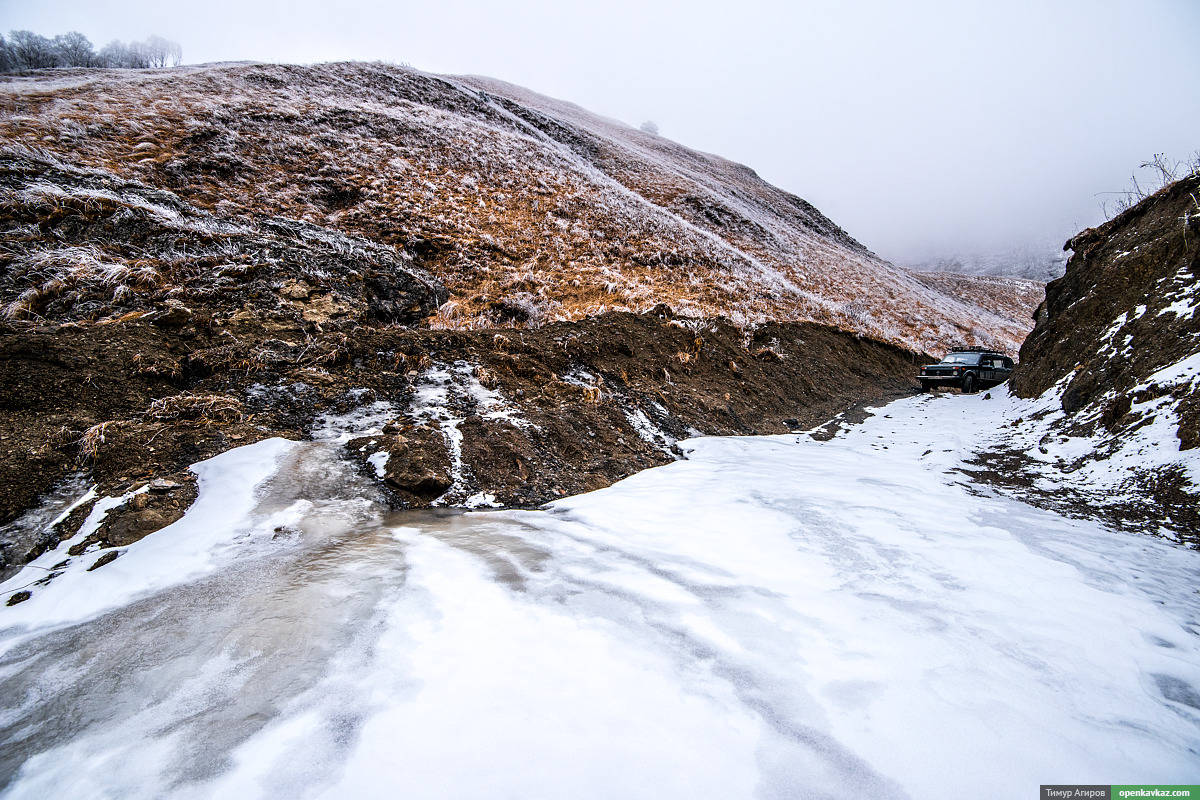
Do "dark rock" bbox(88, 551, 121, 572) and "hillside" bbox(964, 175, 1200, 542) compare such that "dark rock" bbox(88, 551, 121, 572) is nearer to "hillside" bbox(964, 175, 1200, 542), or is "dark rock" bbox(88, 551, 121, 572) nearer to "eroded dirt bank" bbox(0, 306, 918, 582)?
"eroded dirt bank" bbox(0, 306, 918, 582)

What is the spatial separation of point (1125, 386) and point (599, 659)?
7.19 metres

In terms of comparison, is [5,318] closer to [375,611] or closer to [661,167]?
[375,611]

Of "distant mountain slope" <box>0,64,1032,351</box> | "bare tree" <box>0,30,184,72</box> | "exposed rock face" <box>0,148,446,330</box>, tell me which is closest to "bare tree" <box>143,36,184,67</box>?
"bare tree" <box>0,30,184,72</box>

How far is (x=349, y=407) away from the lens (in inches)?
199

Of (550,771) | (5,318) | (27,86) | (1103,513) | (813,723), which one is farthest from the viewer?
(27,86)

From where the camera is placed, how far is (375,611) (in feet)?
8.06

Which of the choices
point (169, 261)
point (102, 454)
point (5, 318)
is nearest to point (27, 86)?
point (169, 261)

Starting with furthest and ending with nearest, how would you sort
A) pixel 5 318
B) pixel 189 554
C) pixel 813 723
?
pixel 5 318, pixel 189 554, pixel 813 723

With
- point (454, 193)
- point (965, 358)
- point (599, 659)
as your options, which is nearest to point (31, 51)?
point (454, 193)

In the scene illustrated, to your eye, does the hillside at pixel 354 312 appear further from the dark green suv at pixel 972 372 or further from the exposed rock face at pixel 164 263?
the dark green suv at pixel 972 372

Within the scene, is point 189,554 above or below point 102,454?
below

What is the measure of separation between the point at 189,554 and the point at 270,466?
3.66ft

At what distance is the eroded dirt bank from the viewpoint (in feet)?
11.3

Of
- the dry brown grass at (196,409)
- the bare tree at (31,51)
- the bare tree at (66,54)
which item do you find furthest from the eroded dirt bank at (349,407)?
the bare tree at (31,51)
